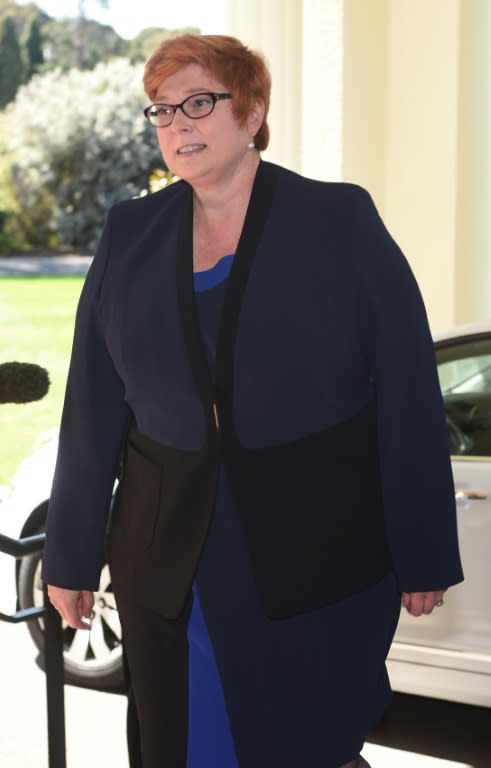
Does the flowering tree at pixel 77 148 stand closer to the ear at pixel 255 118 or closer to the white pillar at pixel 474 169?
the white pillar at pixel 474 169

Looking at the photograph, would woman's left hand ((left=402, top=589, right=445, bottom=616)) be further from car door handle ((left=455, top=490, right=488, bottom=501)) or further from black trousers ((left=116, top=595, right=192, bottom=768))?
car door handle ((left=455, top=490, right=488, bottom=501))

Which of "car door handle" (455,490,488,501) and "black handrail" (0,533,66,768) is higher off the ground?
"black handrail" (0,533,66,768)

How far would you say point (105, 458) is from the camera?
187 cm

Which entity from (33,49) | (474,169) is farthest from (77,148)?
(474,169)

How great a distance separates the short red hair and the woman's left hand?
72 cm

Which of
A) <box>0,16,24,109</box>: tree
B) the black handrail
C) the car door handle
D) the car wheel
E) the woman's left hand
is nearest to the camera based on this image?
the woman's left hand

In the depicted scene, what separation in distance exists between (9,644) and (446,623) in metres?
1.90

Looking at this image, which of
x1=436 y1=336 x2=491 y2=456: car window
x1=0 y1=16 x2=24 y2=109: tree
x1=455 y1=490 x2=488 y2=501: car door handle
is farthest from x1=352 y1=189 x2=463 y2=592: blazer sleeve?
x1=0 y1=16 x2=24 y2=109: tree

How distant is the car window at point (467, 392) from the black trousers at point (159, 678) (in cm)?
164

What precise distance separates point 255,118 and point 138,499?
58 cm

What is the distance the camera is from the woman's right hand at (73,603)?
1938 mm

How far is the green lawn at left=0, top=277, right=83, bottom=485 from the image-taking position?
9.21 meters

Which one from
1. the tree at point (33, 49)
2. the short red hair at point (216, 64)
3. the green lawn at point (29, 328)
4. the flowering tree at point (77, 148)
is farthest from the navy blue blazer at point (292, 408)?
the tree at point (33, 49)

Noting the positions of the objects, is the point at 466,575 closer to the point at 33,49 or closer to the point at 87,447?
the point at 87,447
